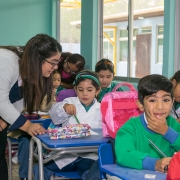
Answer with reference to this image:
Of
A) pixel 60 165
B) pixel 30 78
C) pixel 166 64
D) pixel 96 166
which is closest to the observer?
pixel 96 166

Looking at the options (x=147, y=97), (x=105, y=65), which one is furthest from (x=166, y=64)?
(x=147, y=97)

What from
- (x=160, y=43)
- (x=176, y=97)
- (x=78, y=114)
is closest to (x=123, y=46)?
(x=160, y=43)

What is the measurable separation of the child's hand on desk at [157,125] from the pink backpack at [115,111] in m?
0.61

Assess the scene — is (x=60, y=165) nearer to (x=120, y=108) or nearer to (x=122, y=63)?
(x=120, y=108)

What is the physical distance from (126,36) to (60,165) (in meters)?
3.46

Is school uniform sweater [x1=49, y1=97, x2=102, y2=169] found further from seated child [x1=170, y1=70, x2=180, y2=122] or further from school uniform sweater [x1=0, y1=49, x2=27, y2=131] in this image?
seated child [x1=170, y1=70, x2=180, y2=122]

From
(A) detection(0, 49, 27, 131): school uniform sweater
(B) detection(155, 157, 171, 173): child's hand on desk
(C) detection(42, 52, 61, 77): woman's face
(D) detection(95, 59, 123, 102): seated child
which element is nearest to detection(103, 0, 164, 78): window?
(D) detection(95, 59, 123, 102): seated child

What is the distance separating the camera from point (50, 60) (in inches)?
99.7

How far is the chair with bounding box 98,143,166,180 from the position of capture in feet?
5.19

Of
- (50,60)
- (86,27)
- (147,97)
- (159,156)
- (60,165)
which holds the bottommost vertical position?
(60,165)

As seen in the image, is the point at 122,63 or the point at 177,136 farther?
the point at 122,63

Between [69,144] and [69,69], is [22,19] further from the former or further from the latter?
[69,144]

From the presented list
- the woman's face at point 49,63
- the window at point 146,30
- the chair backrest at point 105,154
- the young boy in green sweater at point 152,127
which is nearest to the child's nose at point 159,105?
the young boy in green sweater at point 152,127

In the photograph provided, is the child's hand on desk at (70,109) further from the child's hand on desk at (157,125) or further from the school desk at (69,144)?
the child's hand on desk at (157,125)
